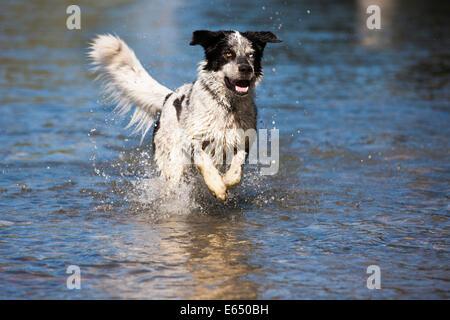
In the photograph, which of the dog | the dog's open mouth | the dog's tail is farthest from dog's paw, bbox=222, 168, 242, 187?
the dog's tail

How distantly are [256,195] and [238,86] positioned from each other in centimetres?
127

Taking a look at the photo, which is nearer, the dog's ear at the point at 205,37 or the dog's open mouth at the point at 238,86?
the dog's open mouth at the point at 238,86

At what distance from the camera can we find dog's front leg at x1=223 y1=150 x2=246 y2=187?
5.84 metres

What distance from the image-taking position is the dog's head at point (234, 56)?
569 centimetres

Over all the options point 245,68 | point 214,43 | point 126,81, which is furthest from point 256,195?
point 126,81

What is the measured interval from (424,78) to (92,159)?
288 inches

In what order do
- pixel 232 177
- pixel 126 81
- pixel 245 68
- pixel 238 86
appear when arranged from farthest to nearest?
pixel 126 81, pixel 232 177, pixel 238 86, pixel 245 68

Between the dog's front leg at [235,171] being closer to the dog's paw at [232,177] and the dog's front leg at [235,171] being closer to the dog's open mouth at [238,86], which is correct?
the dog's paw at [232,177]

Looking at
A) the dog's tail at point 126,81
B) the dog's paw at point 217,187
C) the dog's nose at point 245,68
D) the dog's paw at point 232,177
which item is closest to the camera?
the dog's nose at point 245,68

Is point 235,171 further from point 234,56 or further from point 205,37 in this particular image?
point 205,37

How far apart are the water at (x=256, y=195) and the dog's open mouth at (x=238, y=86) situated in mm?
1045

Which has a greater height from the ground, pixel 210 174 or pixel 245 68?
pixel 245 68

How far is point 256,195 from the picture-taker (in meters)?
6.56

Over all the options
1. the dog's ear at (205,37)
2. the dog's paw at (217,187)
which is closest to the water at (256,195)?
the dog's paw at (217,187)
